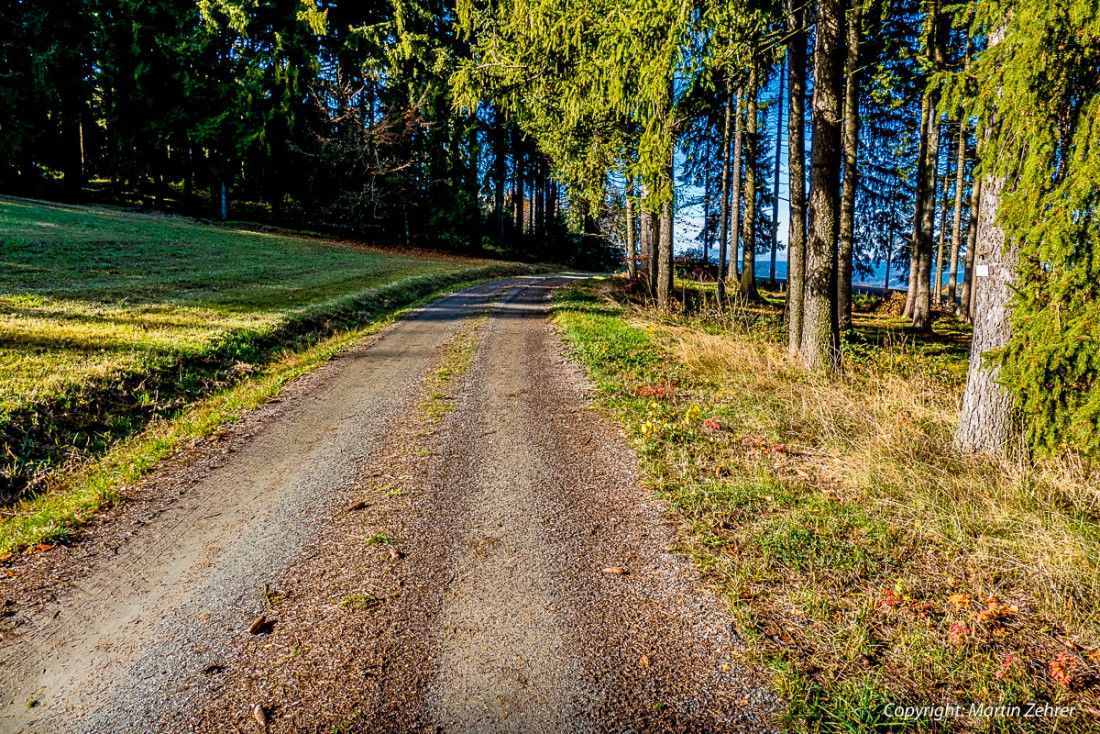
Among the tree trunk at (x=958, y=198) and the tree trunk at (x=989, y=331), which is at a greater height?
the tree trunk at (x=958, y=198)

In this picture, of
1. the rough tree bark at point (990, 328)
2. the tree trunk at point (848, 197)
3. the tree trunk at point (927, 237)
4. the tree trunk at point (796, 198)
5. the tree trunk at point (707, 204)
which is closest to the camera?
the rough tree bark at point (990, 328)

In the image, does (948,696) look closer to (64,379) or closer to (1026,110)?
(1026,110)

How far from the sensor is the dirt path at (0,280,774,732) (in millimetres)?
2549

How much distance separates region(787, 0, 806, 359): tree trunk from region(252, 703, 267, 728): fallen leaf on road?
8.21 m

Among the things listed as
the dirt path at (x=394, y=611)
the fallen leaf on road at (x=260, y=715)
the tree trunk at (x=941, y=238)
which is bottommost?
the fallen leaf on road at (x=260, y=715)

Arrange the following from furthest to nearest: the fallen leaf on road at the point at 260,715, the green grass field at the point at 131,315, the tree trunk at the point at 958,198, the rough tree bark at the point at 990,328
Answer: the tree trunk at the point at 958,198 → the green grass field at the point at 131,315 → the rough tree bark at the point at 990,328 → the fallen leaf on road at the point at 260,715

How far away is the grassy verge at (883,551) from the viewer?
A: 8.45 ft

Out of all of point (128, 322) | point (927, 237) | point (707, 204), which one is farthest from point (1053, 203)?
point (707, 204)

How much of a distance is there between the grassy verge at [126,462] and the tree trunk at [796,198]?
555cm

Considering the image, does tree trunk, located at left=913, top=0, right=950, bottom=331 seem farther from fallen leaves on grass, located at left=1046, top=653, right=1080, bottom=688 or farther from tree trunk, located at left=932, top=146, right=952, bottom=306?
fallen leaves on grass, located at left=1046, top=653, right=1080, bottom=688

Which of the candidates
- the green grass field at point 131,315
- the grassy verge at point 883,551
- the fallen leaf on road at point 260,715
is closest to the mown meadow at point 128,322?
the green grass field at point 131,315

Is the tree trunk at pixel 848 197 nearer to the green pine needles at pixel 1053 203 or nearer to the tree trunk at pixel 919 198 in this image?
the tree trunk at pixel 919 198

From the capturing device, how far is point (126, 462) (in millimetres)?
5473

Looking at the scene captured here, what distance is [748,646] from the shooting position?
2873mm
